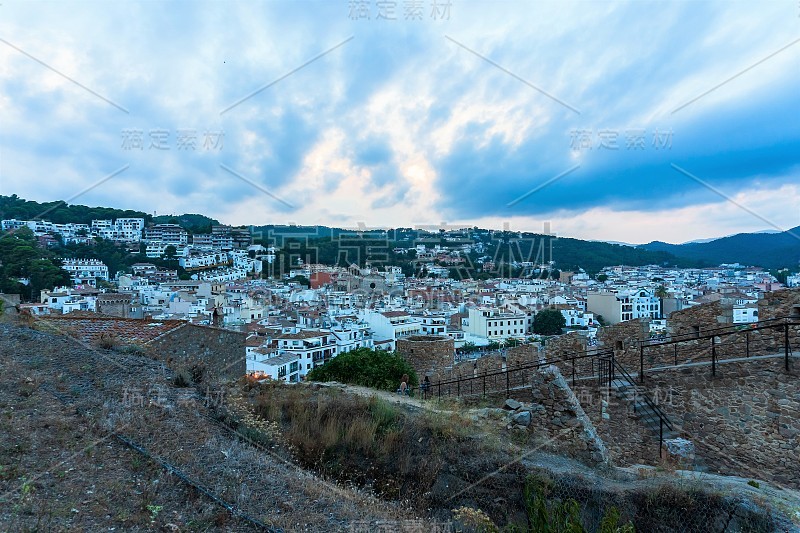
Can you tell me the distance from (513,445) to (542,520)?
2700 millimetres

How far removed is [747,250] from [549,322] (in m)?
58.5

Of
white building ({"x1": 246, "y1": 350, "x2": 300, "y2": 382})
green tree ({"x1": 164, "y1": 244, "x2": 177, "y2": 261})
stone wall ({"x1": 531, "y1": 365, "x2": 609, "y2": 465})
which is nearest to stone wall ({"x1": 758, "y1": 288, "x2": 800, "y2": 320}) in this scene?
stone wall ({"x1": 531, "y1": 365, "x2": 609, "y2": 465})

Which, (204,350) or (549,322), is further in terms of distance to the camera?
(549,322)

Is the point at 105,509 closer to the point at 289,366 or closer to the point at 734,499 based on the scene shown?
the point at 734,499

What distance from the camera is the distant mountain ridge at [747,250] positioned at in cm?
6588

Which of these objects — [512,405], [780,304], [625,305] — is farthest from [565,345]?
[625,305]

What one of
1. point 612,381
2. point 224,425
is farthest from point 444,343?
point 224,425

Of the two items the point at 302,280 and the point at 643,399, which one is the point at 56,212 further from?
the point at 643,399

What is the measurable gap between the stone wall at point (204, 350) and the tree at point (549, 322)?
38.6m

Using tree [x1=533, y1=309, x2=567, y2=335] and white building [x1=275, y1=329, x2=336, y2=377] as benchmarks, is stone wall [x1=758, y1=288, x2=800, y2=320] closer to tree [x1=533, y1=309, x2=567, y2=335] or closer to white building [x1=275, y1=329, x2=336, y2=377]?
white building [x1=275, y1=329, x2=336, y2=377]

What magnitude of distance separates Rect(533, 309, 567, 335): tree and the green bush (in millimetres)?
34619

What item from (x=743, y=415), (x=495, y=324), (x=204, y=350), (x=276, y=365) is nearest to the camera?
(x=743, y=415)

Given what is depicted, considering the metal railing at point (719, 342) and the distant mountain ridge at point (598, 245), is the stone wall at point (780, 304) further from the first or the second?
the distant mountain ridge at point (598, 245)

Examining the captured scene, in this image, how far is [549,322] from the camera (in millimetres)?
43812
